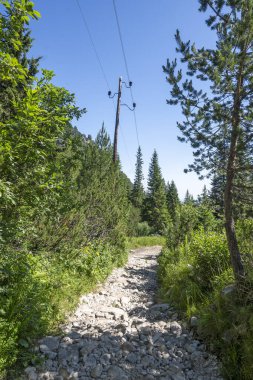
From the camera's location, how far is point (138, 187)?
4153cm

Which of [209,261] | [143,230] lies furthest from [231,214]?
[143,230]

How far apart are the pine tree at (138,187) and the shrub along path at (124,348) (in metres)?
32.4

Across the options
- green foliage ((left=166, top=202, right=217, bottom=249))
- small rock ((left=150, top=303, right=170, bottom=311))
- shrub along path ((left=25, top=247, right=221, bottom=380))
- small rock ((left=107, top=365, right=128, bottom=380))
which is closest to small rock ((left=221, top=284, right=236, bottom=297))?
shrub along path ((left=25, top=247, right=221, bottom=380))

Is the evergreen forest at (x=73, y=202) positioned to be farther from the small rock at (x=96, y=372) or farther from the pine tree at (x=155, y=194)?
the pine tree at (x=155, y=194)

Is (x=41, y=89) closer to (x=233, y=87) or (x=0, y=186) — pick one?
(x=0, y=186)

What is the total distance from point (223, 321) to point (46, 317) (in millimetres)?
3062

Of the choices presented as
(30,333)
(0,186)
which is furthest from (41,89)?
(30,333)

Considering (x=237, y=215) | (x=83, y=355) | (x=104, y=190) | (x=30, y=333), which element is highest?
(x=104, y=190)

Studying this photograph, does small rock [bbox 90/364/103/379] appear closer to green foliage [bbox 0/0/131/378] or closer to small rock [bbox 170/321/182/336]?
green foliage [bbox 0/0/131/378]

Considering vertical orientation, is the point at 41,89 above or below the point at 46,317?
above

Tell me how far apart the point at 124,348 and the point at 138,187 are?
37664mm

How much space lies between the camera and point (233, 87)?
4262mm

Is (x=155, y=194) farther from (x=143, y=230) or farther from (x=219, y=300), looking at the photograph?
(x=219, y=300)

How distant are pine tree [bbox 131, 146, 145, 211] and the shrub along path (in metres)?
32.4
